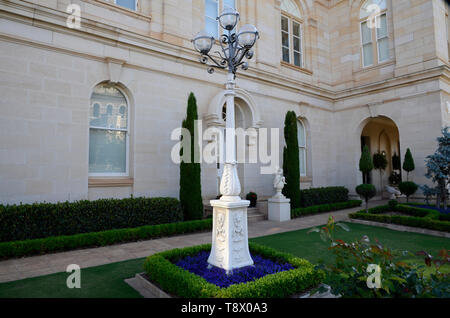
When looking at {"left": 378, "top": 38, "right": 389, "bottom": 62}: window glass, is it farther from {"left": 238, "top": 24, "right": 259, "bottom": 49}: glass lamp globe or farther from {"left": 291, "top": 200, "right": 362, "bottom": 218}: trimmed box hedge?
{"left": 238, "top": 24, "right": 259, "bottom": 49}: glass lamp globe

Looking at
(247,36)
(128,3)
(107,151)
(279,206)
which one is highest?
(128,3)

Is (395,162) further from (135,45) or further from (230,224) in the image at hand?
(230,224)

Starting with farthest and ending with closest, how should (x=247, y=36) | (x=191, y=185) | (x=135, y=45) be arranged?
(x=135, y=45)
(x=191, y=185)
(x=247, y=36)

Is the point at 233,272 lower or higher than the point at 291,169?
lower

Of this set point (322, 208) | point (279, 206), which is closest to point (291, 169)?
point (279, 206)

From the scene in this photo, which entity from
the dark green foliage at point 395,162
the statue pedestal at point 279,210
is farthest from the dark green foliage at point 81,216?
the dark green foliage at point 395,162

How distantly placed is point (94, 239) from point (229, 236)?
13.2ft

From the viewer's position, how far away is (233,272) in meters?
4.04

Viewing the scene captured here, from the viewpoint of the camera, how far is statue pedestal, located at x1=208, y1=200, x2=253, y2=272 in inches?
164

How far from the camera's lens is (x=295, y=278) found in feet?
12.1

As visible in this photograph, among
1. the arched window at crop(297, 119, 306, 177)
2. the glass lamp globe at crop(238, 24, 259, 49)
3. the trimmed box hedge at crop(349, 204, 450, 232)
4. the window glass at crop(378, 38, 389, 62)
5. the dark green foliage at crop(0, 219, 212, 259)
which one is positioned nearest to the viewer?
the glass lamp globe at crop(238, 24, 259, 49)

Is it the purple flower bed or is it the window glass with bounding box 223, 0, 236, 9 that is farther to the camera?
the window glass with bounding box 223, 0, 236, 9

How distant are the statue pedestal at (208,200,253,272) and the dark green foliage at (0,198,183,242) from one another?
3.94m

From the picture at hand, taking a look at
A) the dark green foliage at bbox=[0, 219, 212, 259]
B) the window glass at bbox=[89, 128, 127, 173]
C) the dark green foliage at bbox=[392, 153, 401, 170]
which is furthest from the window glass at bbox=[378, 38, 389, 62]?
the window glass at bbox=[89, 128, 127, 173]
